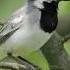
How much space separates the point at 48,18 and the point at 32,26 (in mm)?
52

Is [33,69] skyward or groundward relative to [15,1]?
groundward

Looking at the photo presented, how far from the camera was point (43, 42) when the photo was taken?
741mm

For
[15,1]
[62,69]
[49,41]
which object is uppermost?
[15,1]

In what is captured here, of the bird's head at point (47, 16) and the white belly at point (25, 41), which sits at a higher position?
the bird's head at point (47, 16)

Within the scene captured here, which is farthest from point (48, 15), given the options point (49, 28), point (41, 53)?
point (41, 53)

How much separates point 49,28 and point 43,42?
5 centimetres

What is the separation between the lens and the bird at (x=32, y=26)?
2.32 feet

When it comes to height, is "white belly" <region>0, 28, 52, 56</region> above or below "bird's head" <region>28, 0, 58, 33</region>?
below

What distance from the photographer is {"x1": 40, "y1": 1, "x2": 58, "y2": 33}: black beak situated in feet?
2.32

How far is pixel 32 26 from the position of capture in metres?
0.71

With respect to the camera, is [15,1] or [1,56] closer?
[15,1]

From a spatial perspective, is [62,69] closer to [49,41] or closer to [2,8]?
[49,41]

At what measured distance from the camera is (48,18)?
717 millimetres

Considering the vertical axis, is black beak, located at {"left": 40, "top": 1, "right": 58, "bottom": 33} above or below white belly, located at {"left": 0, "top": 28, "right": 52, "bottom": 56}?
above
